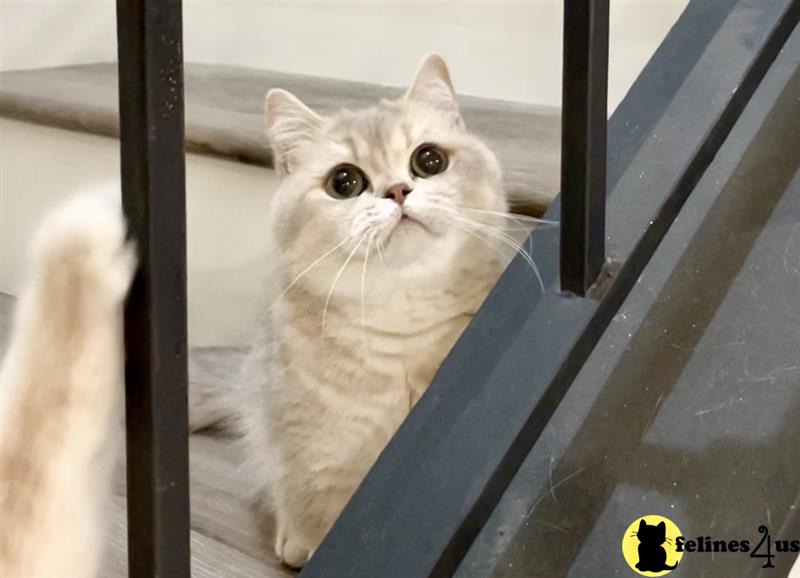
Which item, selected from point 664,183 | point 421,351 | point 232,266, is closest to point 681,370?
point 664,183

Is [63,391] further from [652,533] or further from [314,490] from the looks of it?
[314,490]

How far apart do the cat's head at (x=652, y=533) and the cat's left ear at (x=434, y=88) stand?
1.99 feet

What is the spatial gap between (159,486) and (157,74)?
0.19m

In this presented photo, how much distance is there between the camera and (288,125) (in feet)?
3.59

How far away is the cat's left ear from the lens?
3.63 feet

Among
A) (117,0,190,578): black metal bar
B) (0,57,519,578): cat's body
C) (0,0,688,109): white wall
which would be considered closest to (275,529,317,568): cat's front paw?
(0,57,519,578): cat's body

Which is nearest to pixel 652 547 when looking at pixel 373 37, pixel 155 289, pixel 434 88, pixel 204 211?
pixel 155 289

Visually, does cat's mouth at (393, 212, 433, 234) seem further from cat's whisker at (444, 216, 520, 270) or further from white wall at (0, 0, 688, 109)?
white wall at (0, 0, 688, 109)

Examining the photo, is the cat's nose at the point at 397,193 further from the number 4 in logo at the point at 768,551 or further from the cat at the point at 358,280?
the number 4 in logo at the point at 768,551

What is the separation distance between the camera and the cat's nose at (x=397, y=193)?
997mm

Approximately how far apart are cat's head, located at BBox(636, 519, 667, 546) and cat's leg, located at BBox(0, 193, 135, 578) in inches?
13.9

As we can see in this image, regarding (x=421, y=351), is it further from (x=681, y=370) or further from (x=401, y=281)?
(x=681, y=370)

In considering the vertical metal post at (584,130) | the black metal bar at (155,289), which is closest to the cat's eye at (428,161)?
the vertical metal post at (584,130)

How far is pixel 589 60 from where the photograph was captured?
0.60 meters
